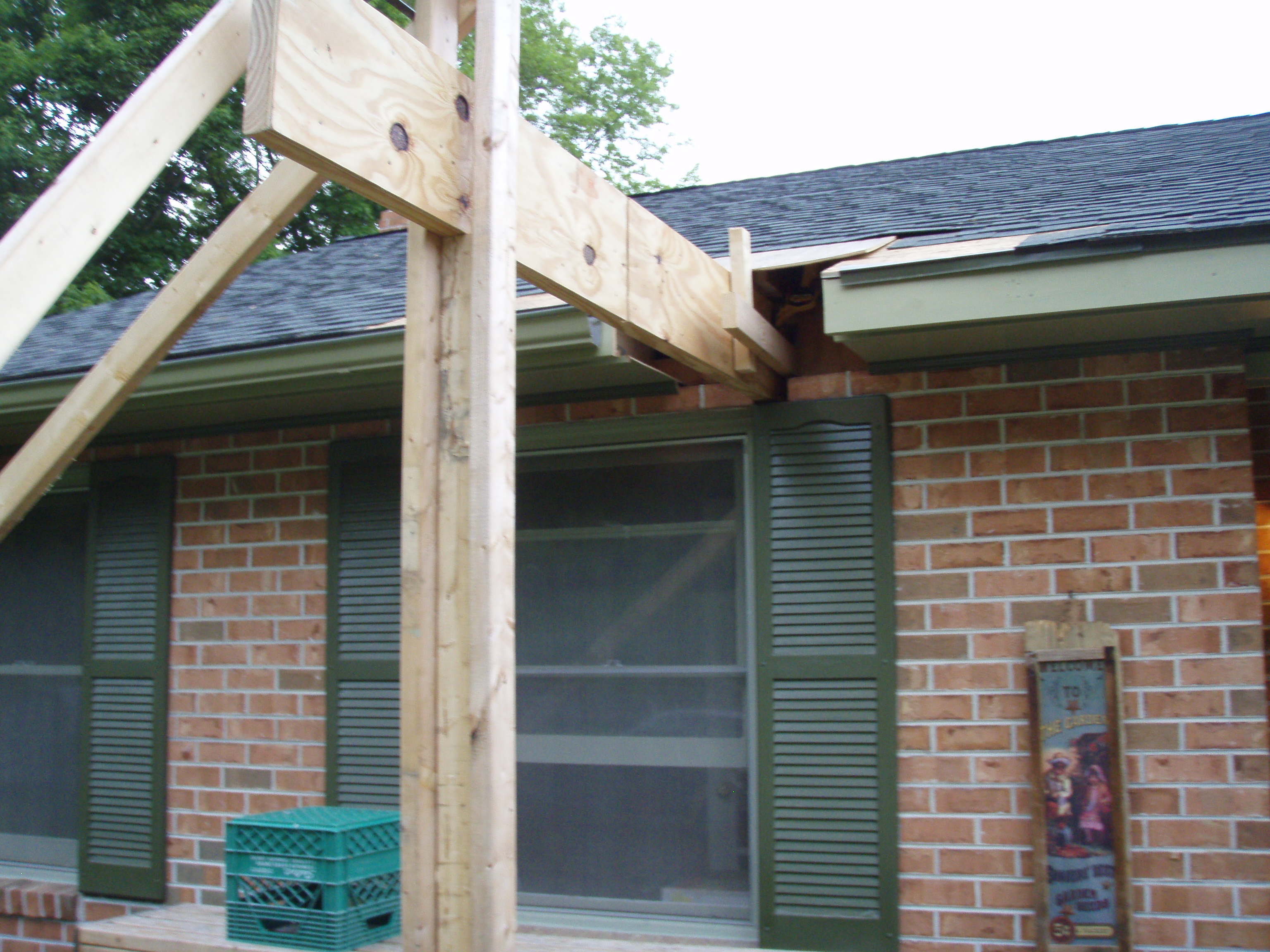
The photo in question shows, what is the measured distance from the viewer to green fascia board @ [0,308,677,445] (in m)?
3.88

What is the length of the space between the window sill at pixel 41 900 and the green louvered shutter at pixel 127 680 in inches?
5.1

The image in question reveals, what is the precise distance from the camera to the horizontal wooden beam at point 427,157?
1896 millimetres

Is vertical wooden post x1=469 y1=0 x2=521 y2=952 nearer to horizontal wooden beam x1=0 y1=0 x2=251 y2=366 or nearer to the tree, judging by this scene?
horizontal wooden beam x1=0 y1=0 x2=251 y2=366

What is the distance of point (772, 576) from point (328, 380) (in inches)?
71.2

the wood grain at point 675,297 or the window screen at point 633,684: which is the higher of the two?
the wood grain at point 675,297

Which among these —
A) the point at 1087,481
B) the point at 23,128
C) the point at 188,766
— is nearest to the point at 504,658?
the point at 1087,481

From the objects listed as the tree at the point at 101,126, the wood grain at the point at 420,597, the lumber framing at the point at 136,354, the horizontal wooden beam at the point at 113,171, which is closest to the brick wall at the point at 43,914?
the lumber framing at the point at 136,354

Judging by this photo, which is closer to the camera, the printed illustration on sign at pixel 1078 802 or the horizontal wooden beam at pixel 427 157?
the horizontal wooden beam at pixel 427 157

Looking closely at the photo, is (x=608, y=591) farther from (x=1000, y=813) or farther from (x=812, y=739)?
(x=1000, y=813)

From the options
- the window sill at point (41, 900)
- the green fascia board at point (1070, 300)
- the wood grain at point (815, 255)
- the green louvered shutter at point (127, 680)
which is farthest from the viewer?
the window sill at point (41, 900)

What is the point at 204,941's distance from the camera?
4.11m

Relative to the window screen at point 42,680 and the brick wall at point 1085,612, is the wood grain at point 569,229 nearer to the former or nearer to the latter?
the brick wall at point 1085,612

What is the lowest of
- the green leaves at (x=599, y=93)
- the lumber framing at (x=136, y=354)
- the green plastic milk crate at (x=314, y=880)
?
the green plastic milk crate at (x=314, y=880)

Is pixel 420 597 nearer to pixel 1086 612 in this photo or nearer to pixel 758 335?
pixel 758 335
